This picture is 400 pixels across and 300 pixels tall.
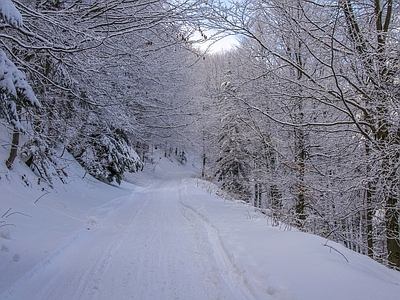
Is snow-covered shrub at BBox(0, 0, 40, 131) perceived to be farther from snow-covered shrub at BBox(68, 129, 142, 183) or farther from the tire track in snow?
snow-covered shrub at BBox(68, 129, 142, 183)

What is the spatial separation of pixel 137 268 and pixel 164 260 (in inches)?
18.9

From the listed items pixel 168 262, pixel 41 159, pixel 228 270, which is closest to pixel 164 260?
pixel 168 262

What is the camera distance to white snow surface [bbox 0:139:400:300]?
3.25 meters

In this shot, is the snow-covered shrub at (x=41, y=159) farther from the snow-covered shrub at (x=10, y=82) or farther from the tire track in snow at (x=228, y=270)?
the tire track in snow at (x=228, y=270)

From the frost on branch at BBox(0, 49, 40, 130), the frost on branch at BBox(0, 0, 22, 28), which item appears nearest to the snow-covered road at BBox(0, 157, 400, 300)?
the frost on branch at BBox(0, 49, 40, 130)

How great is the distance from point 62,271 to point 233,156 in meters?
18.0

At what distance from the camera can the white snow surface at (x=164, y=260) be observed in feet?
10.7

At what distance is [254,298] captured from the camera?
3.16 metres

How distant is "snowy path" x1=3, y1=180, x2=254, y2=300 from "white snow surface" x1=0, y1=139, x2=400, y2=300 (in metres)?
0.01

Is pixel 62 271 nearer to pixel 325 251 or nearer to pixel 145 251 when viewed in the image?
pixel 145 251

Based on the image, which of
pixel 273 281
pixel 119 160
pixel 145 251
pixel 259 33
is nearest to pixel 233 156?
pixel 119 160

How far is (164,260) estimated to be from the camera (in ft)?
14.8

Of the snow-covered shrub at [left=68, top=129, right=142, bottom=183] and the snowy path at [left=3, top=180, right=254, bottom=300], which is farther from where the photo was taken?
the snow-covered shrub at [left=68, top=129, right=142, bottom=183]

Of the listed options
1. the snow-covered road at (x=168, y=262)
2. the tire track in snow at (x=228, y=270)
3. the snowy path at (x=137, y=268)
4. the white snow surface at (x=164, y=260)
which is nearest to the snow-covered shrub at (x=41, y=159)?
the white snow surface at (x=164, y=260)
